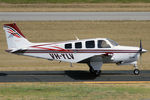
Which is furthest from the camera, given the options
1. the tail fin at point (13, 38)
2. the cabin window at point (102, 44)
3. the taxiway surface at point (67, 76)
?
the tail fin at point (13, 38)

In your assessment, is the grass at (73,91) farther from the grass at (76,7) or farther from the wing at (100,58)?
the grass at (76,7)

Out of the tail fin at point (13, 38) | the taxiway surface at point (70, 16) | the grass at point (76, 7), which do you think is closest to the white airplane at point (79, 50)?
the tail fin at point (13, 38)

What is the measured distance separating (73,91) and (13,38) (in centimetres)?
589

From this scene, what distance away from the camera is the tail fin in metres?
19.6

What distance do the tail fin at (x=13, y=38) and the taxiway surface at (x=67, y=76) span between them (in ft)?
5.61

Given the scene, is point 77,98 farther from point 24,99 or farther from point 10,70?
point 10,70

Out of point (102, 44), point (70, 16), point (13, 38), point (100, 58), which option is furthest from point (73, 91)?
point (70, 16)

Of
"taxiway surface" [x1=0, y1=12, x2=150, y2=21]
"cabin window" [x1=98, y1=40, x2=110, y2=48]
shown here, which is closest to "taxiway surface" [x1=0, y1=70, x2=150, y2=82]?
"cabin window" [x1=98, y1=40, x2=110, y2=48]

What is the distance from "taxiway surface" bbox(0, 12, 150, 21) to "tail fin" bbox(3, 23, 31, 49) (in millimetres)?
17864

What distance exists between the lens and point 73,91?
15.4 meters

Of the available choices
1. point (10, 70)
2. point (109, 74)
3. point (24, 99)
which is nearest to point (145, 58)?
point (109, 74)

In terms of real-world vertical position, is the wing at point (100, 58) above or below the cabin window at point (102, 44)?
below

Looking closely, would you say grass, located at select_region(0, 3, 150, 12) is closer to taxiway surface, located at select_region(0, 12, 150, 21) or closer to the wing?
taxiway surface, located at select_region(0, 12, 150, 21)

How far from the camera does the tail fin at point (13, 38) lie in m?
19.6
